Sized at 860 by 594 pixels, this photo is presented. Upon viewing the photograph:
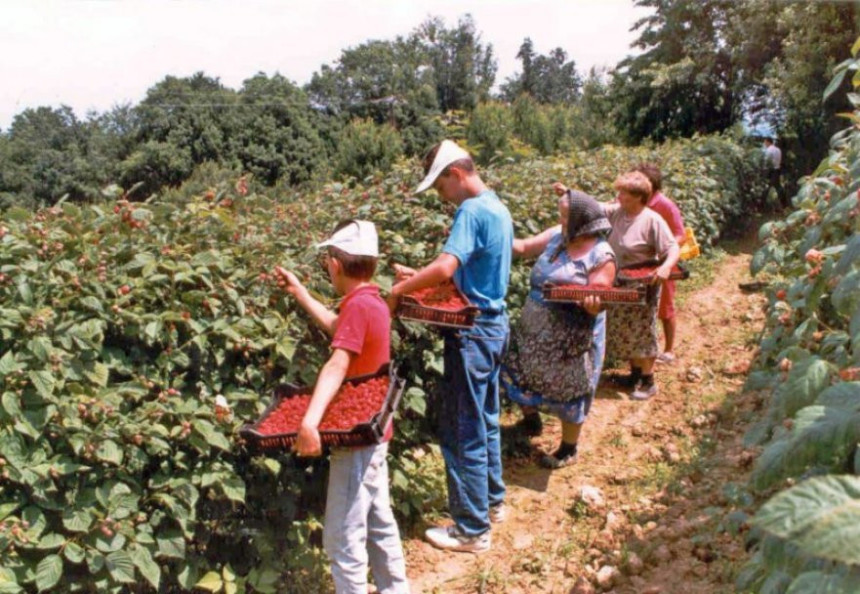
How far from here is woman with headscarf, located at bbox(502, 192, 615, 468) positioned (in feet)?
13.7

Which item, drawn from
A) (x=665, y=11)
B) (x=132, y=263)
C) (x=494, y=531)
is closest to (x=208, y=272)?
(x=132, y=263)

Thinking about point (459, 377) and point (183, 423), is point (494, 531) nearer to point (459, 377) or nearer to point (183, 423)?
point (459, 377)

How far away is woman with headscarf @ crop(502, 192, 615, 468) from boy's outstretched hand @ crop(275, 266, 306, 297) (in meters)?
1.70

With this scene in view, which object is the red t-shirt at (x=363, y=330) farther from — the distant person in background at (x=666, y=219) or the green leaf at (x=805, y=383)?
the distant person in background at (x=666, y=219)

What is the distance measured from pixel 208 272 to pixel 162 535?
0.86 m

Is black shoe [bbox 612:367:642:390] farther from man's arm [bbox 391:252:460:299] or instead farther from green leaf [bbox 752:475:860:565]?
green leaf [bbox 752:475:860:565]

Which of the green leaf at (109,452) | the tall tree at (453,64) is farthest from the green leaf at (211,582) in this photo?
the tall tree at (453,64)

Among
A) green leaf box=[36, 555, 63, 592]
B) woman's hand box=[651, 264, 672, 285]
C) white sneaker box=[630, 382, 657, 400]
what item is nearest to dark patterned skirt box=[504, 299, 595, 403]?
woman's hand box=[651, 264, 672, 285]

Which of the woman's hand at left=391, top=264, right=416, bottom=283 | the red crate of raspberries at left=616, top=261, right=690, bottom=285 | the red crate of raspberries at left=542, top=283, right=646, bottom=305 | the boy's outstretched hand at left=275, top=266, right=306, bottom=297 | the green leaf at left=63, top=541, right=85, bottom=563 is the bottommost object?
the green leaf at left=63, top=541, right=85, bottom=563

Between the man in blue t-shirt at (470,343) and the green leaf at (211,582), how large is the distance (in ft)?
3.82

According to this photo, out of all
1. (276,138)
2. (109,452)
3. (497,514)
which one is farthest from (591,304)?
(276,138)

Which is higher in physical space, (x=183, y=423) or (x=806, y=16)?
(x=806, y=16)

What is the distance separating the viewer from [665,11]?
21297 mm

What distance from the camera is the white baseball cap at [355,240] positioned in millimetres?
2840
